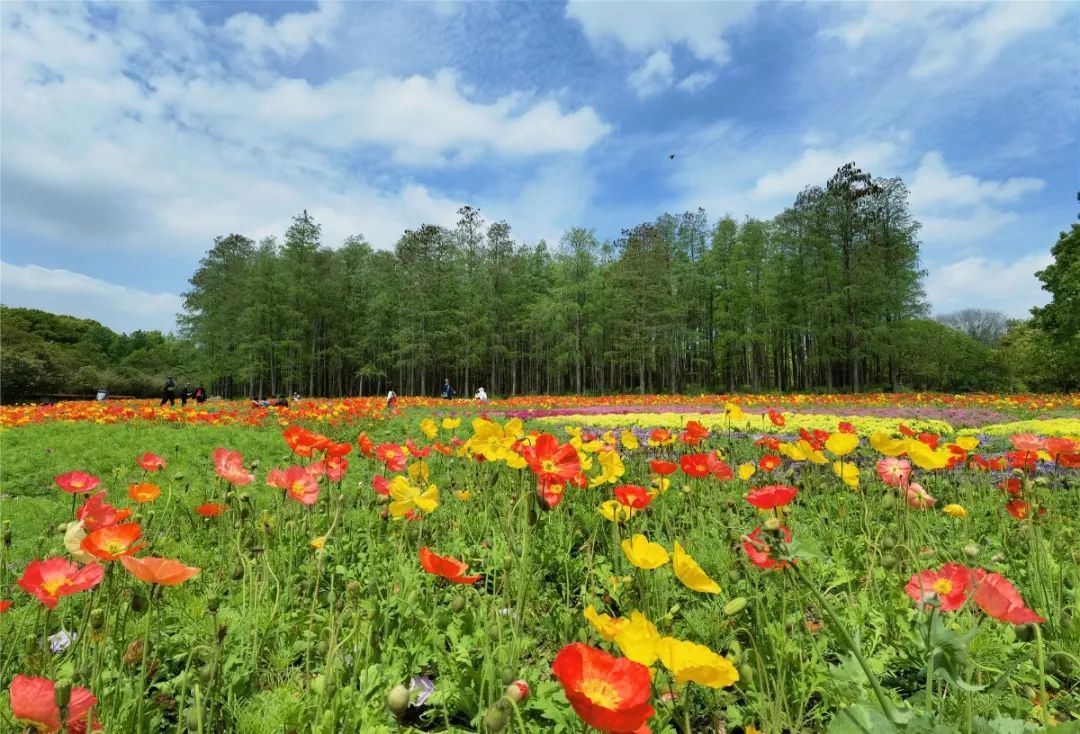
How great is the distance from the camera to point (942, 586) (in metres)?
1.68

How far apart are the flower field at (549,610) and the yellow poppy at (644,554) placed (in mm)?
11

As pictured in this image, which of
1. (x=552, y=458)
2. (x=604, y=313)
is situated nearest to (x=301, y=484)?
(x=552, y=458)

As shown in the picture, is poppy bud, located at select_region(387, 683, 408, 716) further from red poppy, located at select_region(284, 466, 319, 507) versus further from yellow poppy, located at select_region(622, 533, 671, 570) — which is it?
red poppy, located at select_region(284, 466, 319, 507)

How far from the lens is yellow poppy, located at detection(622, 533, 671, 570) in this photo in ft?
4.56

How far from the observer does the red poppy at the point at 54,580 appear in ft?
4.29

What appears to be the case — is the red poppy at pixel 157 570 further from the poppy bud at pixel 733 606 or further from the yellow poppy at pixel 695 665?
the poppy bud at pixel 733 606

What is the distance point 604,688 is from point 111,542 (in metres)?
1.33

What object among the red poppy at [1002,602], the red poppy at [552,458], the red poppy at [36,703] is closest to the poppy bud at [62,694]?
the red poppy at [36,703]

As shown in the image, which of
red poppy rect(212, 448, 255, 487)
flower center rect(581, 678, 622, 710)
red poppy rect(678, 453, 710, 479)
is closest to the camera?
flower center rect(581, 678, 622, 710)

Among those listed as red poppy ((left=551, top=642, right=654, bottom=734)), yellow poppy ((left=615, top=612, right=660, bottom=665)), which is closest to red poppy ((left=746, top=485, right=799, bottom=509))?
yellow poppy ((left=615, top=612, right=660, bottom=665))

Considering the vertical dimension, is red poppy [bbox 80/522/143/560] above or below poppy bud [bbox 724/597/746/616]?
above

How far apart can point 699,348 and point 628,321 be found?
772cm

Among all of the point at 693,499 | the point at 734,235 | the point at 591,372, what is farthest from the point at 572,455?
the point at 591,372

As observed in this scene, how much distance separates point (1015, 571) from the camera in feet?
9.14
